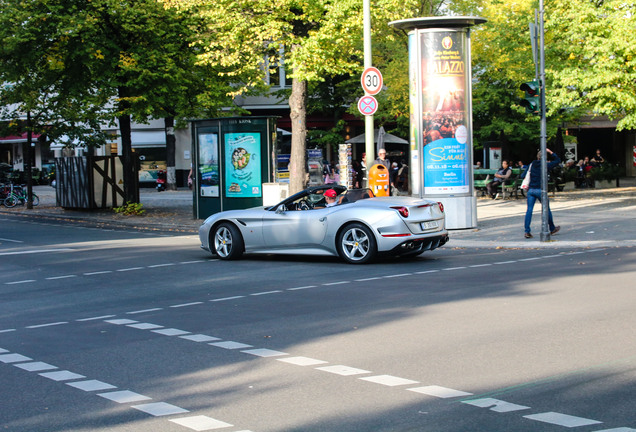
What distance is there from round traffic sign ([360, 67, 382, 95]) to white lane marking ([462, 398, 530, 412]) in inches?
533

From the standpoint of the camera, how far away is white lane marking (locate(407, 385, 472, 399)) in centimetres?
592

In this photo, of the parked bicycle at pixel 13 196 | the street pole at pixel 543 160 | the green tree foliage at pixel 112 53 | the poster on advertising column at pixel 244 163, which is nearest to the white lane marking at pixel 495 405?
the street pole at pixel 543 160

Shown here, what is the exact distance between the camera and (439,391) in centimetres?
603

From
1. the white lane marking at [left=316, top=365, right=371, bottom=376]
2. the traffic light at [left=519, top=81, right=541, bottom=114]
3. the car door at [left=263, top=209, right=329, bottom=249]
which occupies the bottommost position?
the white lane marking at [left=316, top=365, right=371, bottom=376]

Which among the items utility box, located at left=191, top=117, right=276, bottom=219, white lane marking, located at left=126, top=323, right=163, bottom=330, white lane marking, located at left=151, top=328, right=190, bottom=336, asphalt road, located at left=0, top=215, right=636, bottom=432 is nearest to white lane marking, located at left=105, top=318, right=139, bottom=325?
asphalt road, located at left=0, top=215, right=636, bottom=432

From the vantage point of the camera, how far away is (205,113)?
30359mm

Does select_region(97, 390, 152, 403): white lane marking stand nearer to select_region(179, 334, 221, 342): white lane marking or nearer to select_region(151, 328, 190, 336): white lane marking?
select_region(179, 334, 221, 342): white lane marking

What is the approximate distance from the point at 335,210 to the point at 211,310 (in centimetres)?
470

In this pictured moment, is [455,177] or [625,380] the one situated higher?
[455,177]

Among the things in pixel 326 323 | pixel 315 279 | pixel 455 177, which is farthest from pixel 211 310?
pixel 455 177

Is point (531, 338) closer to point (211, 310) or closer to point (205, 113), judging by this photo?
point (211, 310)

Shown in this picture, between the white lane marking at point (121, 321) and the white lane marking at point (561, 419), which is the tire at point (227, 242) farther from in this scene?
the white lane marking at point (561, 419)

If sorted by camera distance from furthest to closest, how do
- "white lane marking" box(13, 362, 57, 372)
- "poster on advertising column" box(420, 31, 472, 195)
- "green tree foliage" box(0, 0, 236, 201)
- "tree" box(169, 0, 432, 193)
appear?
"green tree foliage" box(0, 0, 236, 201)
"tree" box(169, 0, 432, 193)
"poster on advertising column" box(420, 31, 472, 195)
"white lane marking" box(13, 362, 57, 372)

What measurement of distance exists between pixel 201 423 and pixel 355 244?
351 inches
